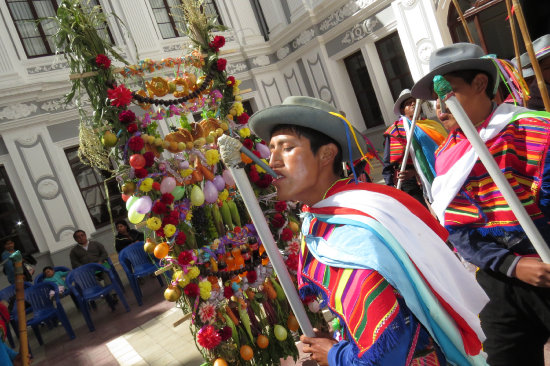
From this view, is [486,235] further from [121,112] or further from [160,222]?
[121,112]

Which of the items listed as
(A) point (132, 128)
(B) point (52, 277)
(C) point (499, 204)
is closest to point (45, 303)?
(B) point (52, 277)

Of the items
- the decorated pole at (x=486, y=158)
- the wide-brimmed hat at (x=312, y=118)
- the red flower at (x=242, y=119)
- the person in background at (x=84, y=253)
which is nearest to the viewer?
the decorated pole at (x=486, y=158)

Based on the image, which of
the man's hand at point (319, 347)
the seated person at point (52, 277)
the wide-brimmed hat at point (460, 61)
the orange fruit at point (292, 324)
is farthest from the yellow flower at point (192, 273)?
the seated person at point (52, 277)

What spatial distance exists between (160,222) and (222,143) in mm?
1717

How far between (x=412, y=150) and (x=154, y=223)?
2.10 m

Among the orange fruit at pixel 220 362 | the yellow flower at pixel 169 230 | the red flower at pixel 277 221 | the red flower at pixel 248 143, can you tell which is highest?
the red flower at pixel 248 143

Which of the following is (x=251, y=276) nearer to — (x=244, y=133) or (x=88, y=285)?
(x=244, y=133)

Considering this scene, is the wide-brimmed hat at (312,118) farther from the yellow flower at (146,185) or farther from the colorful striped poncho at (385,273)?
the yellow flower at (146,185)

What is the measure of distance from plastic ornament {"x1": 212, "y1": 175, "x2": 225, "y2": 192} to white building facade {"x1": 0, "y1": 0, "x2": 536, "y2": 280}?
229 inches

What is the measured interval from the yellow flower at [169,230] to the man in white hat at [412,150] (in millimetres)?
1831

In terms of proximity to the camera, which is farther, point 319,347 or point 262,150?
point 262,150

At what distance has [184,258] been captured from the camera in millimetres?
2771

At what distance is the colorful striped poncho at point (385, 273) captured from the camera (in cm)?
107

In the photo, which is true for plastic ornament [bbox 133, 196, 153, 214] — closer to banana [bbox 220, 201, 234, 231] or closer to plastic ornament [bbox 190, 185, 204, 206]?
plastic ornament [bbox 190, 185, 204, 206]
